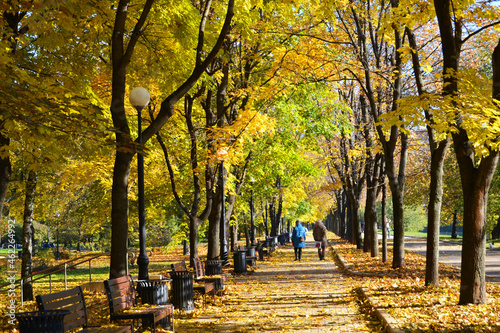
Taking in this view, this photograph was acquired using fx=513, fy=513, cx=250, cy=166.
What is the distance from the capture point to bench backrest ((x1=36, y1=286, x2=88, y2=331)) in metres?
5.80

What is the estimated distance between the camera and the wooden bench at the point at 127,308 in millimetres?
7164

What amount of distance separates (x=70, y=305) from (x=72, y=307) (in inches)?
2.2

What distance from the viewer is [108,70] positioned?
12.3 metres

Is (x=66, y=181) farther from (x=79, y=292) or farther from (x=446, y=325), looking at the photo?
(x=446, y=325)

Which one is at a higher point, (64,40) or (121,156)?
(64,40)

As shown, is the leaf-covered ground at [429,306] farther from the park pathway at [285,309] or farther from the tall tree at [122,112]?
the tall tree at [122,112]

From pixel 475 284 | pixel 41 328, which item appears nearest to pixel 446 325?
pixel 475 284

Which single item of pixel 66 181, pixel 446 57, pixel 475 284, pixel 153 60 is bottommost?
pixel 475 284

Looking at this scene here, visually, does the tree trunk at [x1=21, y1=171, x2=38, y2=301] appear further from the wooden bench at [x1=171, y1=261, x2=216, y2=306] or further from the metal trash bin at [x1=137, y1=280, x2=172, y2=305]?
the metal trash bin at [x1=137, y1=280, x2=172, y2=305]

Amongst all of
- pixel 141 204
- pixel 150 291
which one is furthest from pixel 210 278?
pixel 150 291

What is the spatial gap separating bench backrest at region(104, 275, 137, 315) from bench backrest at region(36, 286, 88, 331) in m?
0.63

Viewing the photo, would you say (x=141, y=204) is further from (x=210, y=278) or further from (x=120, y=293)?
(x=210, y=278)

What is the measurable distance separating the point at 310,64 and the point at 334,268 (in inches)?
322

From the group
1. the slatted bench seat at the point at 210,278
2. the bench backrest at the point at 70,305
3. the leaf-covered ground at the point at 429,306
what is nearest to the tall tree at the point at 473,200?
the leaf-covered ground at the point at 429,306
